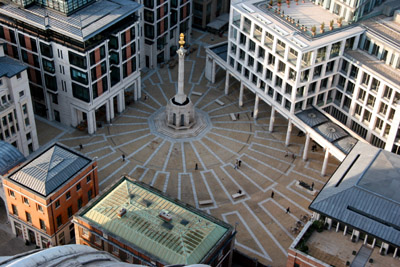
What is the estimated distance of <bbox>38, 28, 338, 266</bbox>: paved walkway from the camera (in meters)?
132

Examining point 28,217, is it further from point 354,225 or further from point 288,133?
point 288,133

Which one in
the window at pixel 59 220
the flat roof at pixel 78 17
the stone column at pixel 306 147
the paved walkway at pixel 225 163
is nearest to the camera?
the window at pixel 59 220

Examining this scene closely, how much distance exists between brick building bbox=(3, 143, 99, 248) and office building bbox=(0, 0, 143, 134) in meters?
25.3

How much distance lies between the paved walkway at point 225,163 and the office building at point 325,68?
625 centimetres

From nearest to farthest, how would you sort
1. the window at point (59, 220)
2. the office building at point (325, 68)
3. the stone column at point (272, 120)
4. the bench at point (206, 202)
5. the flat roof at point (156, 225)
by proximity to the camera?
1. the flat roof at point (156, 225)
2. the window at point (59, 220)
3. the bench at point (206, 202)
4. the office building at point (325, 68)
5. the stone column at point (272, 120)

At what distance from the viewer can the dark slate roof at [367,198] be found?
104m

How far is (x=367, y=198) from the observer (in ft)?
354

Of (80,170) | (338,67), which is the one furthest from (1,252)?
(338,67)

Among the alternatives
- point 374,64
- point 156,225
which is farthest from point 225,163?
point 156,225

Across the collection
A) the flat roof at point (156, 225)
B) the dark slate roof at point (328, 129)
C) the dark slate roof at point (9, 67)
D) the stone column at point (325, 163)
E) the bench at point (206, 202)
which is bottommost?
the bench at point (206, 202)

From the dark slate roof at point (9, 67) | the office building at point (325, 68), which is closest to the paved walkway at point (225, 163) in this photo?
the office building at point (325, 68)

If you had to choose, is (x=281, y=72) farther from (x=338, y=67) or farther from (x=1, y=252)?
(x=1, y=252)

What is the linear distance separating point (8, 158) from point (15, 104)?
1746cm

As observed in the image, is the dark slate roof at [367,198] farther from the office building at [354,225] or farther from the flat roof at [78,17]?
the flat roof at [78,17]
